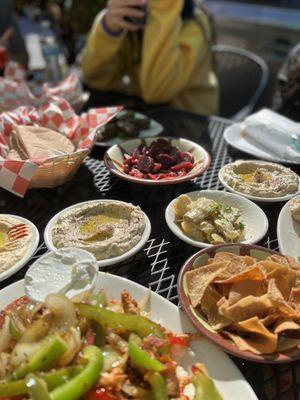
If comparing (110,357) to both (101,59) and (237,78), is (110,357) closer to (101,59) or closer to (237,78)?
(101,59)

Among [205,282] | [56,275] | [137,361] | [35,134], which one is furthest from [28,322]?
[35,134]

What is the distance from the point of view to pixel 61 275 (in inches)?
50.0

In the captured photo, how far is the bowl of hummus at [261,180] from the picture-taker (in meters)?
1.87

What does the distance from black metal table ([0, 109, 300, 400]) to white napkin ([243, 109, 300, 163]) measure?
19 centimetres

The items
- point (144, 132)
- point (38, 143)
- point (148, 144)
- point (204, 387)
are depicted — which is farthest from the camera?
point (144, 132)

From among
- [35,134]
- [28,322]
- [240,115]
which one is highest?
[35,134]

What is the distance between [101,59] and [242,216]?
2.05 m

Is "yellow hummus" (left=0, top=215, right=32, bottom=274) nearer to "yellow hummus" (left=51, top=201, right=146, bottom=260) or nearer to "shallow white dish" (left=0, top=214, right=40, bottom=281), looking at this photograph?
"shallow white dish" (left=0, top=214, right=40, bottom=281)

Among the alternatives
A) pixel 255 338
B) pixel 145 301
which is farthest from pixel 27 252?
pixel 255 338

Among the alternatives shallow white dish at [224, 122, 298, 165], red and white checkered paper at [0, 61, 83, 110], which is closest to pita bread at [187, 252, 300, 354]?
shallow white dish at [224, 122, 298, 165]

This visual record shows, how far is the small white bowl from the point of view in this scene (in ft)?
5.22

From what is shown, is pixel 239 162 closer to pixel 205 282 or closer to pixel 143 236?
pixel 143 236

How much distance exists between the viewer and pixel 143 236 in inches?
62.2

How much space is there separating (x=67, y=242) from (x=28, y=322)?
415mm
